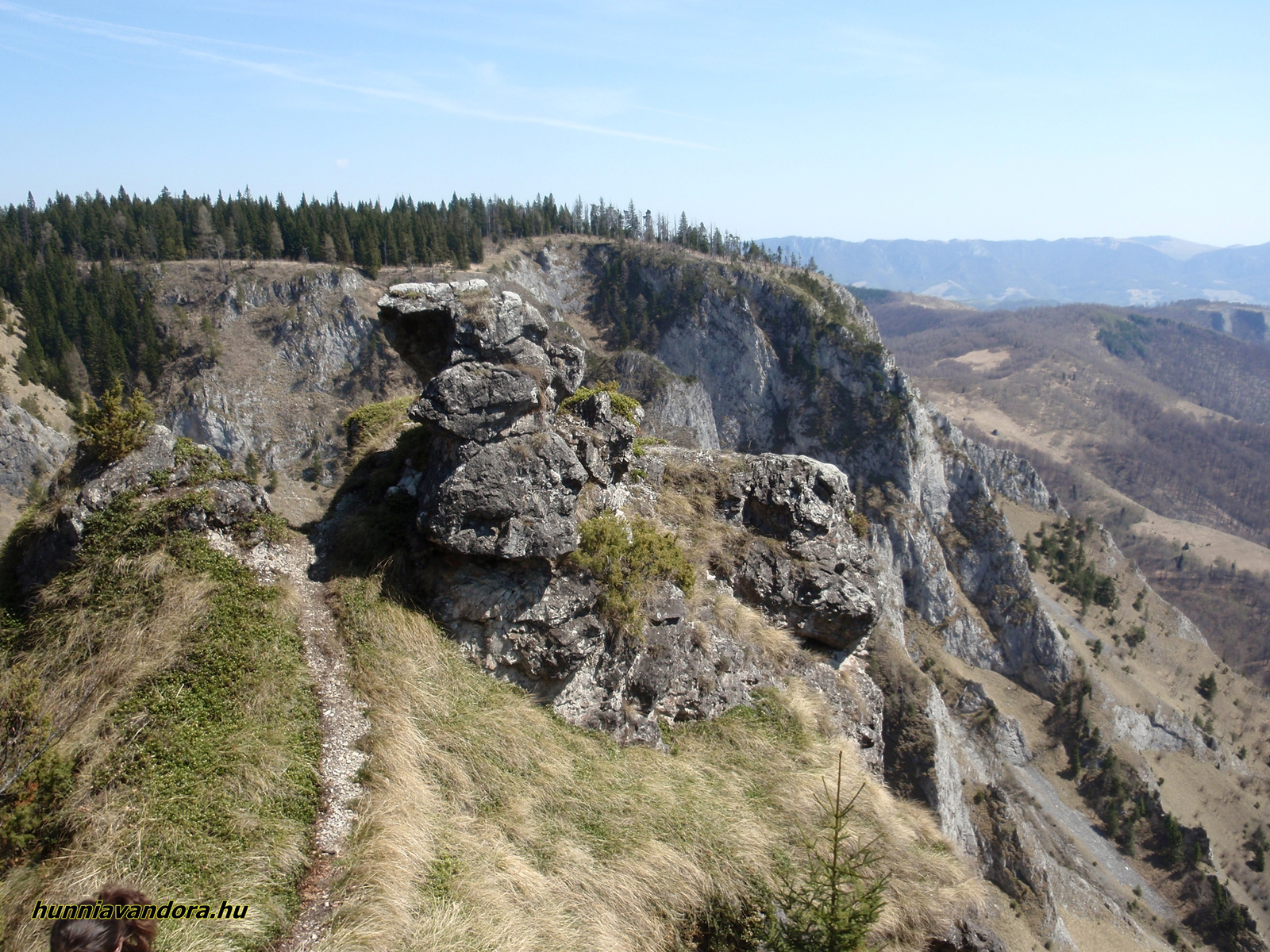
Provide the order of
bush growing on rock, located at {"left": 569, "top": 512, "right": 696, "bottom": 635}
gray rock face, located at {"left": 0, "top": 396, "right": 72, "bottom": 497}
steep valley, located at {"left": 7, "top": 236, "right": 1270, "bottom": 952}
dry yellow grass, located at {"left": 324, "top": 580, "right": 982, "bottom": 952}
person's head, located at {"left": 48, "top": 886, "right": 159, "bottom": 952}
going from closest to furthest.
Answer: person's head, located at {"left": 48, "top": 886, "right": 159, "bottom": 952} < dry yellow grass, located at {"left": 324, "top": 580, "right": 982, "bottom": 952} < steep valley, located at {"left": 7, "top": 236, "right": 1270, "bottom": 952} < bush growing on rock, located at {"left": 569, "top": 512, "right": 696, "bottom": 635} < gray rock face, located at {"left": 0, "top": 396, "right": 72, "bottom": 497}

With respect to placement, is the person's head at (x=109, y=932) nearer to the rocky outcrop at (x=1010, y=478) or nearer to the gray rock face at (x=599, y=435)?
the gray rock face at (x=599, y=435)

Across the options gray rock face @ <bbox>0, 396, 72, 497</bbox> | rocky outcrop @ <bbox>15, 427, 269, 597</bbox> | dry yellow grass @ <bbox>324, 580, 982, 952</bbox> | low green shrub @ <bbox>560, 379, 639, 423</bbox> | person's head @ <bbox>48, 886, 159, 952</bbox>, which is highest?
low green shrub @ <bbox>560, 379, 639, 423</bbox>

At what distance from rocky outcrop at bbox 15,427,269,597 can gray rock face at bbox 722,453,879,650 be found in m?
10.8

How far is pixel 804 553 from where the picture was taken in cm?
1605

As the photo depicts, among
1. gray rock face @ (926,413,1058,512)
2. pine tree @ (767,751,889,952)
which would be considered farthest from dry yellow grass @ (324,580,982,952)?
gray rock face @ (926,413,1058,512)

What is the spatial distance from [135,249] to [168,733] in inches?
4923

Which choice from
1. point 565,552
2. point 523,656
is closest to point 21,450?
point 523,656

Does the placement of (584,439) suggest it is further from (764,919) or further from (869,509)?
(869,509)

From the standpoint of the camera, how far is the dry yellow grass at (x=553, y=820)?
27.7ft

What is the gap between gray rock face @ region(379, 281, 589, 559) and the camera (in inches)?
478

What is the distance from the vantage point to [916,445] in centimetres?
10731

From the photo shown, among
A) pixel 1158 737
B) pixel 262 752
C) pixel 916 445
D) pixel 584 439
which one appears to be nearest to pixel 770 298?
pixel 916 445

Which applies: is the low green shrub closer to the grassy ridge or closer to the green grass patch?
the green grass patch

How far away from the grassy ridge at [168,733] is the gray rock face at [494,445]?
137 inches
